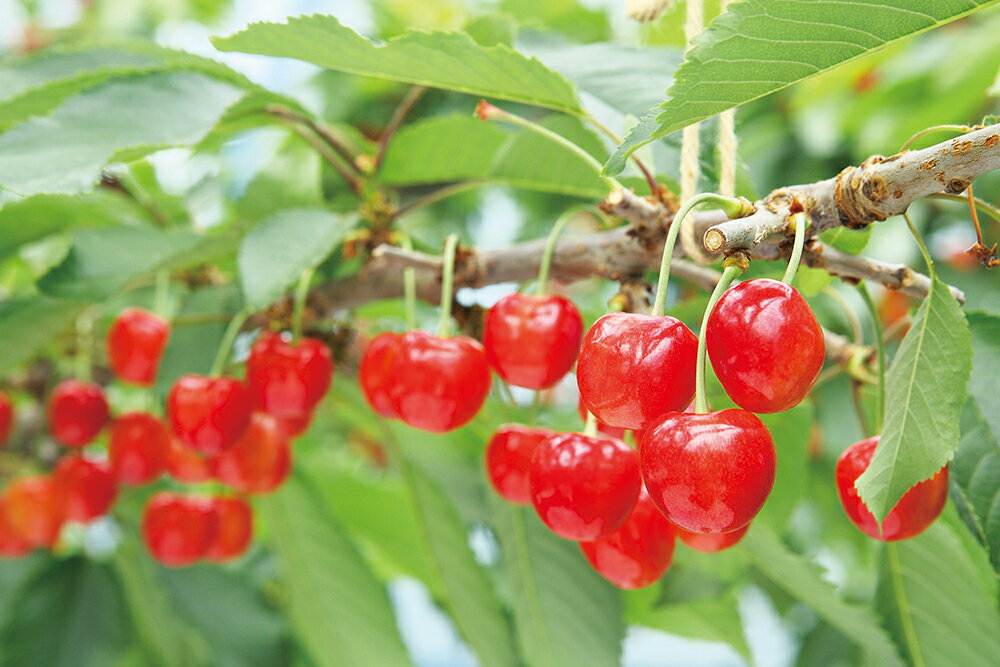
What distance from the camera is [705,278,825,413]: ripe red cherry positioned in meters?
0.45

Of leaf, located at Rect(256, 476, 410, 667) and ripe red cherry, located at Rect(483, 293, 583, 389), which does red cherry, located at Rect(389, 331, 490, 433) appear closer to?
ripe red cherry, located at Rect(483, 293, 583, 389)

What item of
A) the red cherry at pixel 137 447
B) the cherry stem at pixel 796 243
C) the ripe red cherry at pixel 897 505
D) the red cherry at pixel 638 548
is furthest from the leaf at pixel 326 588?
the cherry stem at pixel 796 243

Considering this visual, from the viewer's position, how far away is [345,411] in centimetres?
138

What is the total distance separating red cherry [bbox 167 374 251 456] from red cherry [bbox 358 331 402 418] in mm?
177

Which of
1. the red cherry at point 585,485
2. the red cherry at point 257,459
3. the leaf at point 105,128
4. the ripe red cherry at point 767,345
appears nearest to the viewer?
the ripe red cherry at point 767,345

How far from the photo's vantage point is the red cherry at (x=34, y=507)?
124cm

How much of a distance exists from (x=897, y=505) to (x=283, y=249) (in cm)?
54

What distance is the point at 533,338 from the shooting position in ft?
2.19

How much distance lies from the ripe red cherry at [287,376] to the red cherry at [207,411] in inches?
0.9

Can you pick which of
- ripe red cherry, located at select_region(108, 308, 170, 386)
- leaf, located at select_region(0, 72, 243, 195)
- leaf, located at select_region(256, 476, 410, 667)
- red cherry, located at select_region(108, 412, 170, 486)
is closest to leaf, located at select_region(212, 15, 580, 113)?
leaf, located at select_region(0, 72, 243, 195)

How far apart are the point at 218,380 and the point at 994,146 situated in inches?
28.2

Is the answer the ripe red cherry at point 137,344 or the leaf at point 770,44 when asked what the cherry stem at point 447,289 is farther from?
the ripe red cherry at point 137,344

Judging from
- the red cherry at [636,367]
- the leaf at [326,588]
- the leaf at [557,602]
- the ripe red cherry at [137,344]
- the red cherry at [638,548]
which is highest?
the red cherry at [636,367]

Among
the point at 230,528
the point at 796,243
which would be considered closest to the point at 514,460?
the point at 796,243
